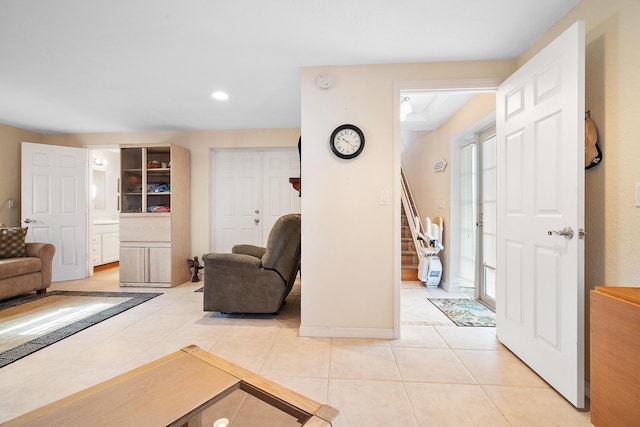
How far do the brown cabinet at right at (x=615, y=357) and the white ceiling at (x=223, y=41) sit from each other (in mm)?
1741

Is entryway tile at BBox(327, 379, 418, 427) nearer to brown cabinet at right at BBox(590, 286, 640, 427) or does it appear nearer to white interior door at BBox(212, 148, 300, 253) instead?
brown cabinet at right at BBox(590, 286, 640, 427)

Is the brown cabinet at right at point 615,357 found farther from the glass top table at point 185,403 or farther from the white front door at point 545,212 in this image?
the glass top table at point 185,403

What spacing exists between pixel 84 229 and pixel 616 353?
600cm

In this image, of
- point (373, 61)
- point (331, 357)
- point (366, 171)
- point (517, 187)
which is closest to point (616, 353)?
point (517, 187)

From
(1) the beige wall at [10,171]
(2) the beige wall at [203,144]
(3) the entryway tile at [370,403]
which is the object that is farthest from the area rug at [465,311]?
(1) the beige wall at [10,171]

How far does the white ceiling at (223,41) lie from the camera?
172 centimetres

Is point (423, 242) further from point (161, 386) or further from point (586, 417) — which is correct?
point (161, 386)

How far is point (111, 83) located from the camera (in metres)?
2.77

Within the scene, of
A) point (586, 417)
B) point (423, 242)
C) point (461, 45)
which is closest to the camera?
point (586, 417)

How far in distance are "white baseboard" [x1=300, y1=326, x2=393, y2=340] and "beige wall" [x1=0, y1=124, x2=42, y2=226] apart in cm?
491

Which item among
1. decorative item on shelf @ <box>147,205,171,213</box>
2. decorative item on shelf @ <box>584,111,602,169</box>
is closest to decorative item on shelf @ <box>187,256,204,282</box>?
decorative item on shelf @ <box>147,205,171,213</box>

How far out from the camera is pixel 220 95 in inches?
121

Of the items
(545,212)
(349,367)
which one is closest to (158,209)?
(349,367)

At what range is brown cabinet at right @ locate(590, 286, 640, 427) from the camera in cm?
102
